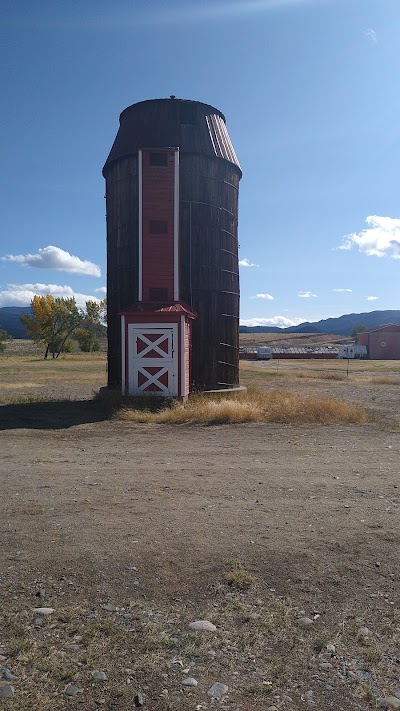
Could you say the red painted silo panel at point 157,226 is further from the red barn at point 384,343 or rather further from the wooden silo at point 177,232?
the red barn at point 384,343

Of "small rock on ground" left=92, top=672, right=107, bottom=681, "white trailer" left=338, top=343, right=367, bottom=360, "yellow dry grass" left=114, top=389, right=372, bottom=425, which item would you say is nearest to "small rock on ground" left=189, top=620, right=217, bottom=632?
"small rock on ground" left=92, top=672, right=107, bottom=681

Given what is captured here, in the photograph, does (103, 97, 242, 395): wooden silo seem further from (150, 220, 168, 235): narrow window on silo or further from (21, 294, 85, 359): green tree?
(21, 294, 85, 359): green tree

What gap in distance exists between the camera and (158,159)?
801 inches

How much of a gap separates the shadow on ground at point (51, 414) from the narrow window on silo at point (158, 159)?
27.7ft

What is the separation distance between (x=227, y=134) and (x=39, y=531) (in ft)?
65.7

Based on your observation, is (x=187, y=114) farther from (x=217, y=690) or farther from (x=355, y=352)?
(x=355, y=352)

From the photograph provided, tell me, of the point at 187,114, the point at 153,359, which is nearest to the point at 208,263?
the point at 153,359

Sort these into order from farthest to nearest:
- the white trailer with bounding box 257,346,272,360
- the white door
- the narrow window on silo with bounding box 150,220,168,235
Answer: the white trailer with bounding box 257,346,272,360 → the narrow window on silo with bounding box 150,220,168,235 → the white door

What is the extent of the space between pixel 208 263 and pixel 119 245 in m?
3.33

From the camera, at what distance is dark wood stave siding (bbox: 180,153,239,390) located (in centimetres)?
2052

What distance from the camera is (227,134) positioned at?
22.9 m

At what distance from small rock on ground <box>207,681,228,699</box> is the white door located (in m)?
15.1

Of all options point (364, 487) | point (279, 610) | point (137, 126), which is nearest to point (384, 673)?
point (279, 610)

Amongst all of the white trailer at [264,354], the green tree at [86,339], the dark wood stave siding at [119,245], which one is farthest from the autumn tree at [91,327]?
the dark wood stave siding at [119,245]
